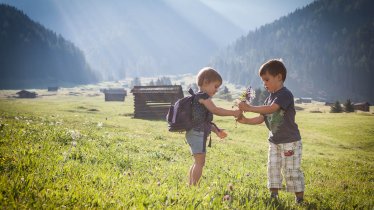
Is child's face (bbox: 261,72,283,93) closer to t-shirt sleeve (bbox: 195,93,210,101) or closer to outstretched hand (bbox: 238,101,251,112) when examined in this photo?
outstretched hand (bbox: 238,101,251,112)

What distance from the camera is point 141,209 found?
3.96 meters

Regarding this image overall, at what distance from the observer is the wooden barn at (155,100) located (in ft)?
117

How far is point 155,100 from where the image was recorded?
36.2 metres

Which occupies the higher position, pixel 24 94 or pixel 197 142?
pixel 24 94

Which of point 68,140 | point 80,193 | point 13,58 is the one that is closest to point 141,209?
point 80,193

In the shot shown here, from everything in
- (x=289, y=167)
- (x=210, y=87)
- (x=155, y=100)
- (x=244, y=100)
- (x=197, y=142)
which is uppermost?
(x=210, y=87)

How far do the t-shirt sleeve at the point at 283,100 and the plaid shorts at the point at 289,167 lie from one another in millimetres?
755

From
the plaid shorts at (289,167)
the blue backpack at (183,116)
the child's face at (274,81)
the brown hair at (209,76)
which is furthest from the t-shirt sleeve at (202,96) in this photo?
the plaid shorts at (289,167)

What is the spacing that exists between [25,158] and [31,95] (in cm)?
13245

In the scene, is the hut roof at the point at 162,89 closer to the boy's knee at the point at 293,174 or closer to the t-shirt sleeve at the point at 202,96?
the t-shirt sleeve at the point at 202,96

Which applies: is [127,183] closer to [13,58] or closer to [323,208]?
[323,208]

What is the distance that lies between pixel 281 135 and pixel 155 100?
30.9 meters

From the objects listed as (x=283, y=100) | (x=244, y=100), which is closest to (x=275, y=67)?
(x=283, y=100)

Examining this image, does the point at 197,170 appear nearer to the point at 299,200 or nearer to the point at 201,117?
the point at 201,117
